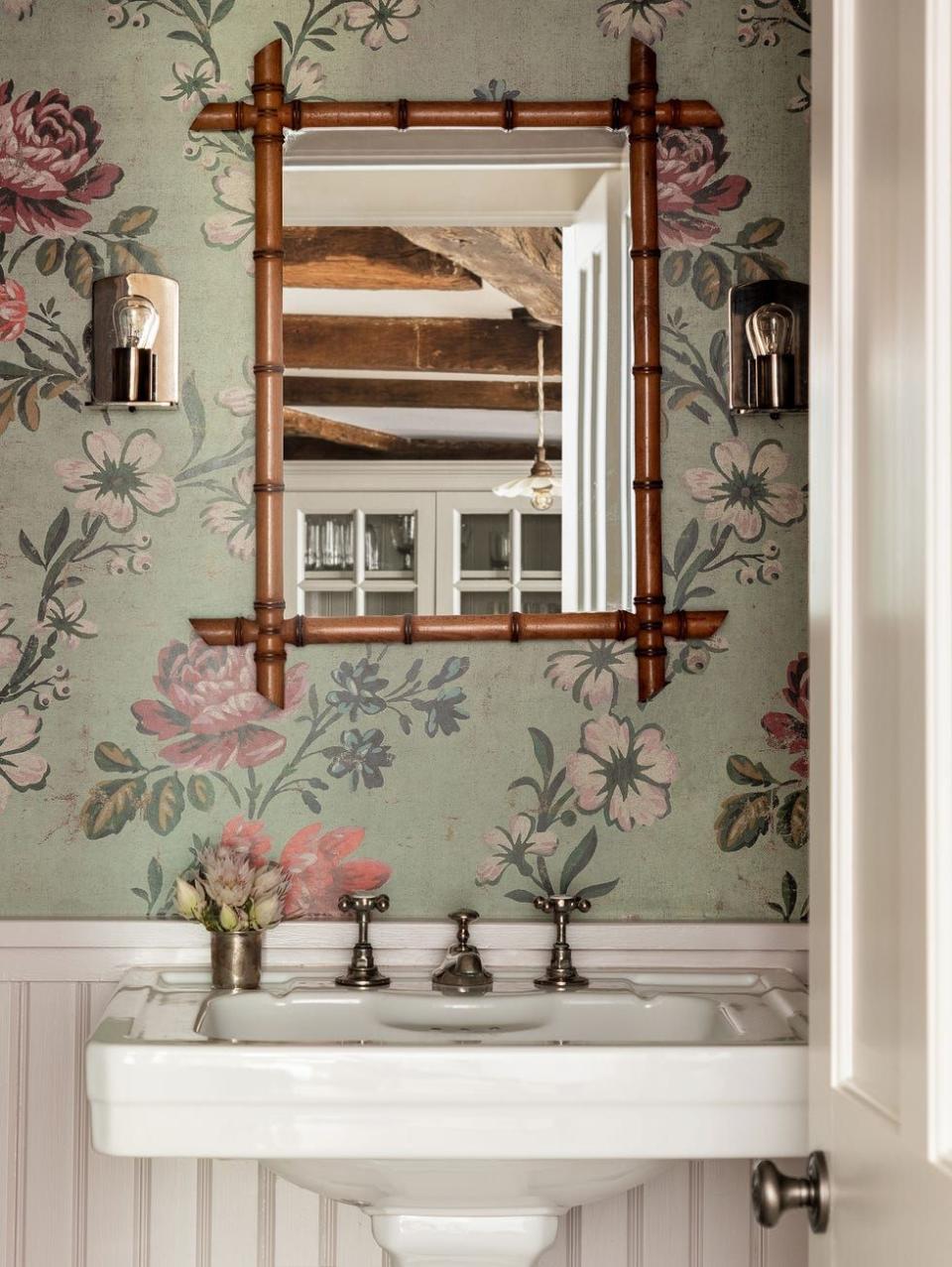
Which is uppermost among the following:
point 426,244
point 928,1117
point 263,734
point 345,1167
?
point 426,244

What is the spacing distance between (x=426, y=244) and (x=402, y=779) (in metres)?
0.69

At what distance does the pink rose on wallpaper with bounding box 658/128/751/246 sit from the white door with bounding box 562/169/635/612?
Answer: 0.18 ft

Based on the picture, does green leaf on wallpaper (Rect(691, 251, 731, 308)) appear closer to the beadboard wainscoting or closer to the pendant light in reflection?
the pendant light in reflection

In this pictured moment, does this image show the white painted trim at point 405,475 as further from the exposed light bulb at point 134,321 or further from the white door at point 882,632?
the white door at point 882,632

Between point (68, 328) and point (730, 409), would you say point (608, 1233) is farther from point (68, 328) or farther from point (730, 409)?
point (68, 328)

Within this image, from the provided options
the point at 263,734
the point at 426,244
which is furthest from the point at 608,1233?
the point at 426,244

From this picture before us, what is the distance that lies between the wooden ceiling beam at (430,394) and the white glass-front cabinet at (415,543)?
0.25 feet

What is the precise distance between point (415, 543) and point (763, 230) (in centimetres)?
60

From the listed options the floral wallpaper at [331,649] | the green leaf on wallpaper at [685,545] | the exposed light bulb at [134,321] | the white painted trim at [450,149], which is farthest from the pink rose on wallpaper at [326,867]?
the white painted trim at [450,149]

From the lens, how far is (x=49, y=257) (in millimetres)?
1680

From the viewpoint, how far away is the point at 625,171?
1683mm

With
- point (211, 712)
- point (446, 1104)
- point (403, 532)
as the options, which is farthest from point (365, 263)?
point (446, 1104)

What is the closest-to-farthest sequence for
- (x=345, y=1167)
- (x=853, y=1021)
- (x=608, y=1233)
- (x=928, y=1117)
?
(x=928, y=1117), (x=853, y=1021), (x=345, y=1167), (x=608, y=1233)

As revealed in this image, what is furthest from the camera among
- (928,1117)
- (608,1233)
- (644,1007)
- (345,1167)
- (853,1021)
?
(608,1233)
